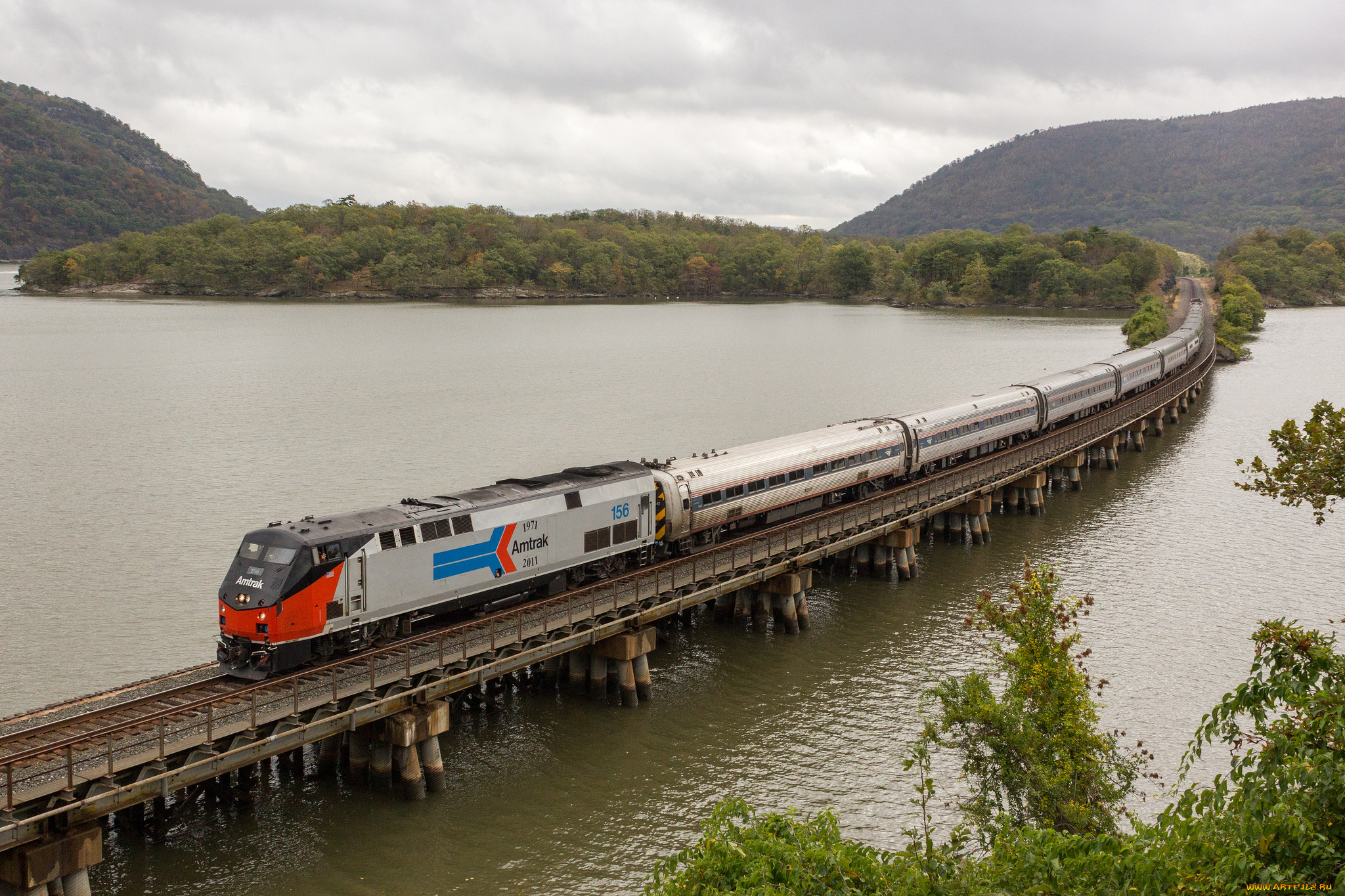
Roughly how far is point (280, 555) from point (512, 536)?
23.7 ft

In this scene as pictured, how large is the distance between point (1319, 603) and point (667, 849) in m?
34.2

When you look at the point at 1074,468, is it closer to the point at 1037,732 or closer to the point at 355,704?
the point at 1037,732

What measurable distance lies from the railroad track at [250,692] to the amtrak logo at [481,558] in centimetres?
148

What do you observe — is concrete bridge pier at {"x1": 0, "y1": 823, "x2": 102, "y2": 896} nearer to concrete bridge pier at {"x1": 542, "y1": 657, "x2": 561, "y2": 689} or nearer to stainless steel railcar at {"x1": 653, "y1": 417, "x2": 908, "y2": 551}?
concrete bridge pier at {"x1": 542, "y1": 657, "x2": 561, "y2": 689}

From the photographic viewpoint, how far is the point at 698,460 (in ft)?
133

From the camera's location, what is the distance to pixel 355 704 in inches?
981

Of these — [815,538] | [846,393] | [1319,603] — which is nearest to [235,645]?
[815,538]

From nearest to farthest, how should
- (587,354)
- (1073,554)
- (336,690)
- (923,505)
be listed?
(336,690) < (923,505) < (1073,554) < (587,354)

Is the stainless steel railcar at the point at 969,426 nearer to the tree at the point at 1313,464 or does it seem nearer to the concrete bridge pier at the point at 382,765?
the tree at the point at 1313,464

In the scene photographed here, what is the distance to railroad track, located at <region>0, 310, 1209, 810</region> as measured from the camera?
20750 mm

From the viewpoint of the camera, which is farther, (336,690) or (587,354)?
(587,354)

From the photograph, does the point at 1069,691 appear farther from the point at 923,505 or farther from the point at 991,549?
the point at 991,549

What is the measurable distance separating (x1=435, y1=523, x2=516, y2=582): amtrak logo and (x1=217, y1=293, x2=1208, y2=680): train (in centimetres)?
4

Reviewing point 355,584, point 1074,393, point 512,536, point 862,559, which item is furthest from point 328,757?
point 1074,393
